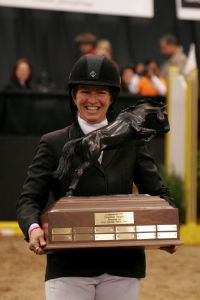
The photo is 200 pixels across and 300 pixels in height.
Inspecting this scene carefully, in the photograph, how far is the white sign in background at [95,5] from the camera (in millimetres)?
10398

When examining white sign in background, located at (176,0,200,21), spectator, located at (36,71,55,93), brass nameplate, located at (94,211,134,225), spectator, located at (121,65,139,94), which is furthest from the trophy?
white sign in background, located at (176,0,200,21)

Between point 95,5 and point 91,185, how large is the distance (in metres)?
7.92

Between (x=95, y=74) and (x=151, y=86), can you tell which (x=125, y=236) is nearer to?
(x=95, y=74)

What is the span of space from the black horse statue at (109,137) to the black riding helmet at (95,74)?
13cm

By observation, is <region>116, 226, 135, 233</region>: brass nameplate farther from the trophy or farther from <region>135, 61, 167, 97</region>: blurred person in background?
<region>135, 61, 167, 97</region>: blurred person in background

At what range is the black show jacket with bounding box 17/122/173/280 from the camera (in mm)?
2959

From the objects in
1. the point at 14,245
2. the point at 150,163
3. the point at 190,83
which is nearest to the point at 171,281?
the point at 14,245

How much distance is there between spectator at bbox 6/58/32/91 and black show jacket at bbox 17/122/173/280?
659 centimetres

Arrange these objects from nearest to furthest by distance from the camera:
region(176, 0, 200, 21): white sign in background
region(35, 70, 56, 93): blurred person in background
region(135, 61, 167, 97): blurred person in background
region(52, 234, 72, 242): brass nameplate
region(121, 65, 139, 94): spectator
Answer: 1. region(52, 234, 72, 242): brass nameplate
2. region(35, 70, 56, 93): blurred person in background
3. region(135, 61, 167, 97): blurred person in background
4. region(121, 65, 139, 94): spectator
5. region(176, 0, 200, 21): white sign in background

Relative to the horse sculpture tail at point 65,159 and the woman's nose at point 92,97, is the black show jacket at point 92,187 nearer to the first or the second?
the horse sculpture tail at point 65,159

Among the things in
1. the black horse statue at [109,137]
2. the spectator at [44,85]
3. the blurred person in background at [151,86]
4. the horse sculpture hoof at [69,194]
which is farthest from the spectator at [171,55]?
the horse sculpture hoof at [69,194]

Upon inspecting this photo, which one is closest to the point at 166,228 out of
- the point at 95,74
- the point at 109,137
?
the point at 109,137

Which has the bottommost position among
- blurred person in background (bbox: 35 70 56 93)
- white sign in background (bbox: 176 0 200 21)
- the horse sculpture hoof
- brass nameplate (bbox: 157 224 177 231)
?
brass nameplate (bbox: 157 224 177 231)

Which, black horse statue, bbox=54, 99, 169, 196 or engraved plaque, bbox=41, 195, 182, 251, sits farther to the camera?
black horse statue, bbox=54, 99, 169, 196
